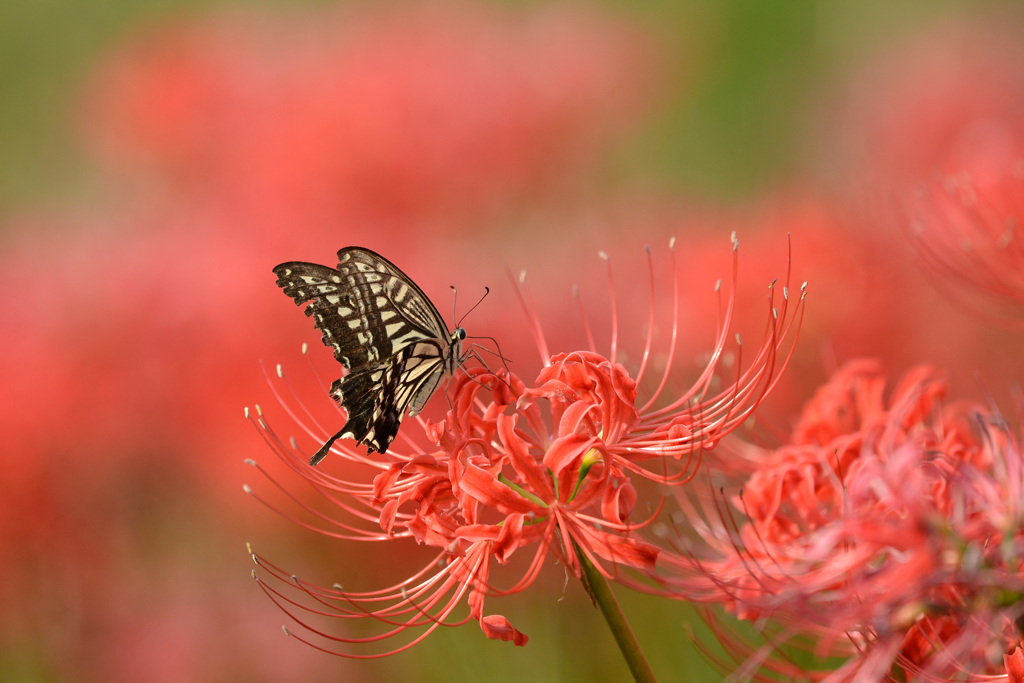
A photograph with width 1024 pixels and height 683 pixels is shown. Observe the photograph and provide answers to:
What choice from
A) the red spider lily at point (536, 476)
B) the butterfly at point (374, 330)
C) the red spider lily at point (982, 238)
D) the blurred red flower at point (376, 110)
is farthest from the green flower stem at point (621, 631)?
the blurred red flower at point (376, 110)

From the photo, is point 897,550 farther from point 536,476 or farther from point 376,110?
point 376,110

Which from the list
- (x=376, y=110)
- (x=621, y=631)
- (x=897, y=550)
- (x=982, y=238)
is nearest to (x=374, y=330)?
(x=621, y=631)

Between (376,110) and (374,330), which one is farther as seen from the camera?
(376,110)

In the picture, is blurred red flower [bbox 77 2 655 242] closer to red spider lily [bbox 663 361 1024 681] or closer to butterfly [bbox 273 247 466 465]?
butterfly [bbox 273 247 466 465]

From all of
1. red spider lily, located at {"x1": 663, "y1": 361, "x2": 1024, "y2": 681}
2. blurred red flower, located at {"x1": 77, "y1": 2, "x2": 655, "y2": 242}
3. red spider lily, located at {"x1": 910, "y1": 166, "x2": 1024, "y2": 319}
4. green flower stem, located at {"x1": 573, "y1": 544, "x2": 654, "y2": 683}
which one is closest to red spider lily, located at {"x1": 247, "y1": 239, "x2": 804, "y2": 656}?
green flower stem, located at {"x1": 573, "y1": 544, "x2": 654, "y2": 683}

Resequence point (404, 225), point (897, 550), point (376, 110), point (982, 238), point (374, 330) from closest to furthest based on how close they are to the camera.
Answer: point (897, 550) → point (374, 330) → point (982, 238) → point (404, 225) → point (376, 110)

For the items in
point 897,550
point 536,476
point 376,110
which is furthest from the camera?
point 376,110

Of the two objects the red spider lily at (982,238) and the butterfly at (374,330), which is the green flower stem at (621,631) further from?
the red spider lily at (982,238)
